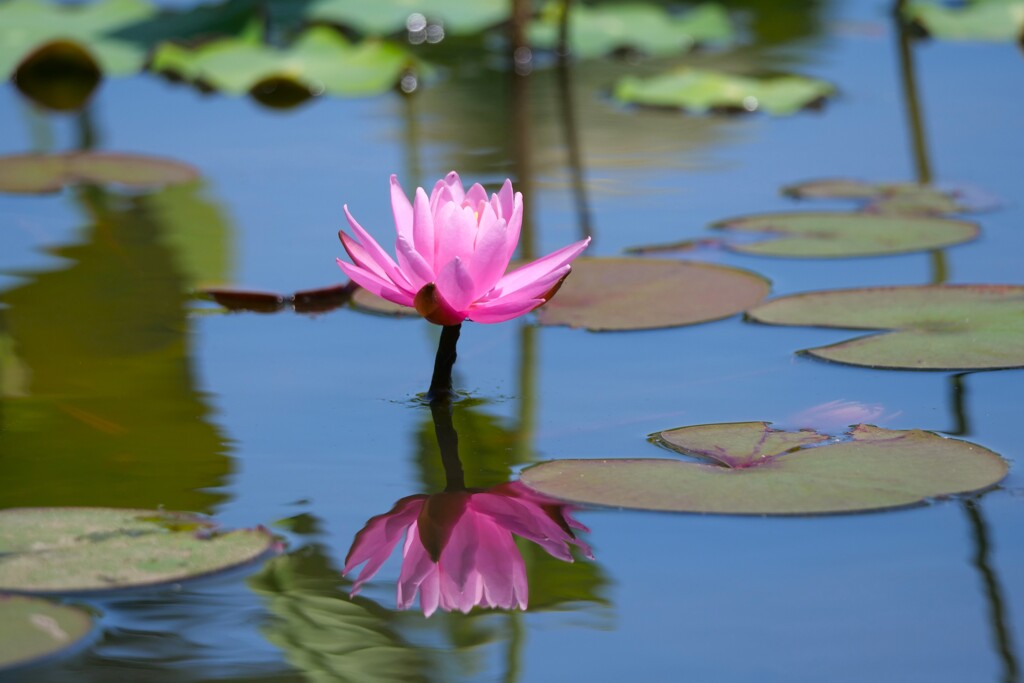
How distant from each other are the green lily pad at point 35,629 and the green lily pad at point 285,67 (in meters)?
3.00

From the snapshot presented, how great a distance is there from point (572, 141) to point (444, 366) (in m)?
1.82

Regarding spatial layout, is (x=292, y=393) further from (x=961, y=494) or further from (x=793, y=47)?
(x=793, y=47)

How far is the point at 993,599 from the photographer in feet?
4.27

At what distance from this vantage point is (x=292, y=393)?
74.3 inches

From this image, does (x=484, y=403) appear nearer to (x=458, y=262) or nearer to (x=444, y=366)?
(x=444, y=366)

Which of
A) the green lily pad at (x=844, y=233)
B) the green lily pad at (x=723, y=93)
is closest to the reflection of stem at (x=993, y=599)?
the green lily pad at (x=844, y=233)

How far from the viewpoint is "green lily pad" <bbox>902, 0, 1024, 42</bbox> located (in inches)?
183

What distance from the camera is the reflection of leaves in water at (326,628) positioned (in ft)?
3.97

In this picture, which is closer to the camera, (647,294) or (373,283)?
(373,283)

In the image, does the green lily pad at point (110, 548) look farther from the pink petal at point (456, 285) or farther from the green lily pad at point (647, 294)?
the green lily pad at point (647, 294)

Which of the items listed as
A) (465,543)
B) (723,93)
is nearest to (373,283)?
(465,543)

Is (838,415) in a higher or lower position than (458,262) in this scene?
lower

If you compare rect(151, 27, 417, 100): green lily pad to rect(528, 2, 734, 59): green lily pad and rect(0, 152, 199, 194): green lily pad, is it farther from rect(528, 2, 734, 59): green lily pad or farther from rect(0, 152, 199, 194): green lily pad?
rect(0, 152, 199, 194): green lily pad

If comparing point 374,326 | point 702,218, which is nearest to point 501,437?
point 374,326
